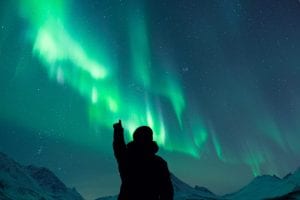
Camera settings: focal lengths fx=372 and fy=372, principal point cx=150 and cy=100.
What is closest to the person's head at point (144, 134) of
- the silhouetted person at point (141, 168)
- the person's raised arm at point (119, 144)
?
the silhouetted person at point (141, 168)

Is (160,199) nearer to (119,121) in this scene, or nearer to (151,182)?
(151,182)

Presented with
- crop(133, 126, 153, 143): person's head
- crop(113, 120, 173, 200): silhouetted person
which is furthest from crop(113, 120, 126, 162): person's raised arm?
crop(133, 126, 153, 143): person's head

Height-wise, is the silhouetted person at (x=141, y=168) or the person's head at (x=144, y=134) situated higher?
the person's head at (x=144, y=134)

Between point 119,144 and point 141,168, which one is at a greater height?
point 119,144

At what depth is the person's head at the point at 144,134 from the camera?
5.18 metres

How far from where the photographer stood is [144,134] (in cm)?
518

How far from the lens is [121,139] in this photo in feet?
16.9

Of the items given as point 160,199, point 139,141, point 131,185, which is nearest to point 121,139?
point 139,141

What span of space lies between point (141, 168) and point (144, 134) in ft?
1.54

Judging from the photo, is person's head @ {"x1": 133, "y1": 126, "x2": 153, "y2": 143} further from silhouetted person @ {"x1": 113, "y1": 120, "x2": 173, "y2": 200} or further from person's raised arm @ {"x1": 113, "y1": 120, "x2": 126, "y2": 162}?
person's raised arm @ {"x1": 113, "y1": 120, "x2": 126, "y2": 162}

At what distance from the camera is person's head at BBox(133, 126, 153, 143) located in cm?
518

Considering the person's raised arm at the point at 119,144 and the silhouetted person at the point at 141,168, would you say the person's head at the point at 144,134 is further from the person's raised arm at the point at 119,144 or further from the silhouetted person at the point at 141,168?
the person's raised arm at the point at 119,144

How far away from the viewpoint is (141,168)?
5086mm

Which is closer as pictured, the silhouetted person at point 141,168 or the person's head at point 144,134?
the silhouetted person at point 141,168
